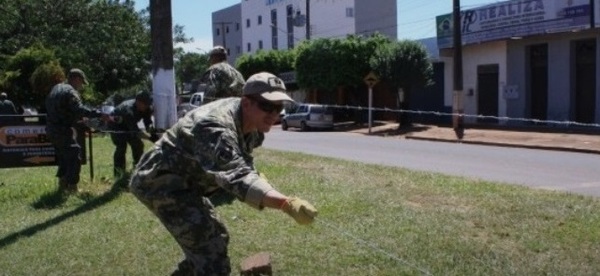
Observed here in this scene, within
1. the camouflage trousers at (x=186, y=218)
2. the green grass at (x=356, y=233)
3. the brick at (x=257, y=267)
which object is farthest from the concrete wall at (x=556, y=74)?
the camouflage trousers at (x=186, y=218)

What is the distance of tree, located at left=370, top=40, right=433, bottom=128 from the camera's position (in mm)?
30359

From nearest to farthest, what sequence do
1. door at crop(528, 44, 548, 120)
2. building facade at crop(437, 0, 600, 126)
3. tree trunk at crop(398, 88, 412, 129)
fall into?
building facade at crop(437, 0, 600, 126) → door at crop(528, 44, 548, 120) → tree trunk at crop(398, 88, 412, 129)

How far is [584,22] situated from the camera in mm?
24156

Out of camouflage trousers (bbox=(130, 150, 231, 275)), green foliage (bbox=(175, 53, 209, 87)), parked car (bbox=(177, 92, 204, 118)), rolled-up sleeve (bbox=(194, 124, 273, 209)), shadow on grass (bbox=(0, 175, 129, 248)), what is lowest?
shadow on grass (bbox=(0, 175, 129, 248))

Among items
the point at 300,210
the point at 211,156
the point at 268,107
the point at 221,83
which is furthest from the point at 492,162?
the point at 300,210

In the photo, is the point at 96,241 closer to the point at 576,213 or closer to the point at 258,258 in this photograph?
the point at 258,258

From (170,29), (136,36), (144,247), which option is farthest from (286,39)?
(144,247)

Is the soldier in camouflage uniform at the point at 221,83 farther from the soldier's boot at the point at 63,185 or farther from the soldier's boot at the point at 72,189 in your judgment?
the soldier's boot at the point at 63,185

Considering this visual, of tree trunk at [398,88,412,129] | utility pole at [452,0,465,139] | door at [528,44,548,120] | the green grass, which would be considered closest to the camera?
the green grass

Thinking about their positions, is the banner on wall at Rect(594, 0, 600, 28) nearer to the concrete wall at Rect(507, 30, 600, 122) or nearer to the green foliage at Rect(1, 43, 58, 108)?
the concrete wall at Rect(507, 30, 600, 122)

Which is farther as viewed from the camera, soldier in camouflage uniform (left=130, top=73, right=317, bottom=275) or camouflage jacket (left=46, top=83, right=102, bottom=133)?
camouflage jacket (left=46, top=83, right=102, bottom=133)

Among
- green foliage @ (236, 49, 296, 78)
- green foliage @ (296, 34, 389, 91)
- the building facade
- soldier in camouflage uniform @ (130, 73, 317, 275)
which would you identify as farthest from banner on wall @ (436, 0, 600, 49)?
soldier in camouflage uniform @ (130, 73, 317, 275)

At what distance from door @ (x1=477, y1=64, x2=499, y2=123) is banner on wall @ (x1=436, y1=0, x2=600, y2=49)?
55.9 inches

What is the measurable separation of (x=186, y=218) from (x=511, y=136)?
21349 mm
